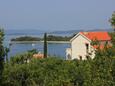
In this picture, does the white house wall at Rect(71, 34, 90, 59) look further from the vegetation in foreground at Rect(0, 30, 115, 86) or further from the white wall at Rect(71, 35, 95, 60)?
the vegetation in foreground at Rect(0, 30, 115, 86)

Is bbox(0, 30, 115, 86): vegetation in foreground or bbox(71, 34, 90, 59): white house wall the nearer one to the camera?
bbox(0, 30, 115, 86): vegetation in foreground

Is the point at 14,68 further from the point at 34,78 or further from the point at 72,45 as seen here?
the point at 72,45

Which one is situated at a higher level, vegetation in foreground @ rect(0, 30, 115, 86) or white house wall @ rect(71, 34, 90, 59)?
white house wall @ rect(71, 34, 90, 59)

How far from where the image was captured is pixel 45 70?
94.8 feet

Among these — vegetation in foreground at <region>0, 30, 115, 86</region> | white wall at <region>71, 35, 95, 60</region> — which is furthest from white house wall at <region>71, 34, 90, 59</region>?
vegetation in foreground at <region>0, 30, 115, 86</region>

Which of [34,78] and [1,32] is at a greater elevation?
[1,32]

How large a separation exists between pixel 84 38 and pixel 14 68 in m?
30.1

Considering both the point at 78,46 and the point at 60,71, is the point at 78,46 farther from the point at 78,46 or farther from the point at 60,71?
the point at 60,71

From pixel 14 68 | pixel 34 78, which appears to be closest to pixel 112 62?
pixel 34 78

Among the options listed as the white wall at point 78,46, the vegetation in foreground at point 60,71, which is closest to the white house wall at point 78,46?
the white wall at point 78,46

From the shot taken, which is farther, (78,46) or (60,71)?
(78,46)

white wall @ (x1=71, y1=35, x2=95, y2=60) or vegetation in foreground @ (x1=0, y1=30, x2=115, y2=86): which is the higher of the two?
white wall @ (x1=71, y1=35, x2=95, y2=60)

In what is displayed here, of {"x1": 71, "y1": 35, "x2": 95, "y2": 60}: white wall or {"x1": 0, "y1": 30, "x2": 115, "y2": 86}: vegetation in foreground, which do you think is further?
{"x1": 71, "y1": 35, "x2": 95, "y2": 60}: white wall

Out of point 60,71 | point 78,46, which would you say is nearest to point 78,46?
point 78,46
